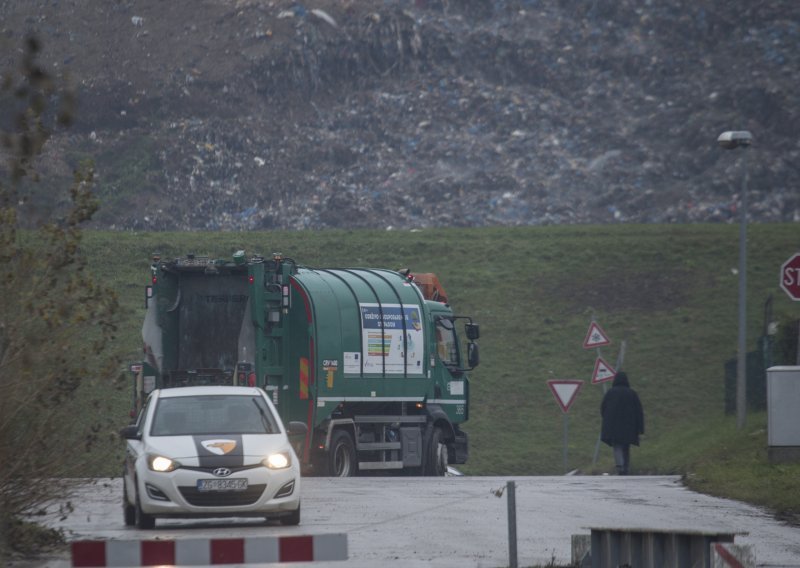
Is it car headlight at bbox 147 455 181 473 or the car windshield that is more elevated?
the car windshield

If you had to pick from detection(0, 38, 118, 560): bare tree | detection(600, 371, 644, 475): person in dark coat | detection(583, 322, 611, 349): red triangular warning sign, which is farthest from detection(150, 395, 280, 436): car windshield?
detection(583, 322, 611, 349): red triangular warning sign

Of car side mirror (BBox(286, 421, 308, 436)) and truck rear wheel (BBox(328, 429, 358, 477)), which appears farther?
truck rear wheel (BBox(328, 429, 358, 477))

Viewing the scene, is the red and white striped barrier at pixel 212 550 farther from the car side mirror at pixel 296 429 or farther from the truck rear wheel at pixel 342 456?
the truck rear wheel at pixel 342 456

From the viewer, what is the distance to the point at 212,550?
377 inches

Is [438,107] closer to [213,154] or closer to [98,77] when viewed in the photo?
[213,154]

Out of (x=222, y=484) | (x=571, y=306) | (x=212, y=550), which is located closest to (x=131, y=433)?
(x=222, y=484)

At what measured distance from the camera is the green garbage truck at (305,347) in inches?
1016

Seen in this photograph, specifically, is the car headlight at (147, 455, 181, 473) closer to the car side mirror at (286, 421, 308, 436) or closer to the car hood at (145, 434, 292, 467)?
the car hood at (145, 434, 292, 467)

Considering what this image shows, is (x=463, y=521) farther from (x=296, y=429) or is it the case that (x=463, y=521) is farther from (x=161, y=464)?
(x=161, y=464)

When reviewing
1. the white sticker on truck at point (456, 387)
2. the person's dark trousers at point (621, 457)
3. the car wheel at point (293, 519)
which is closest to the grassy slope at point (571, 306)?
the person's dark trousers at point (621, 457)

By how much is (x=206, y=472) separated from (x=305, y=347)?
379 inches

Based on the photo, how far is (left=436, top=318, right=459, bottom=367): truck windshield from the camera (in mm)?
29531

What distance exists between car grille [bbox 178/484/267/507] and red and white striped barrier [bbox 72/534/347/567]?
699 centimetres

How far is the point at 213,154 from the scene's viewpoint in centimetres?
6756
